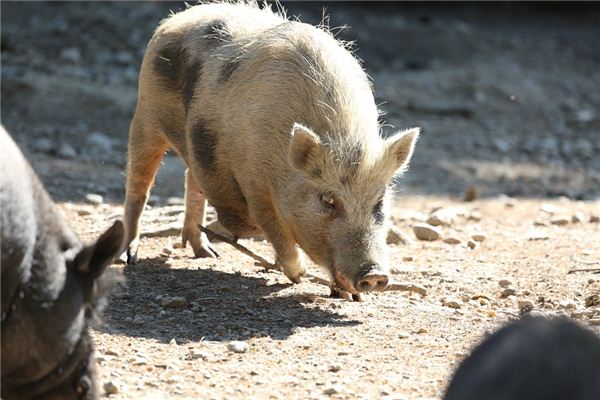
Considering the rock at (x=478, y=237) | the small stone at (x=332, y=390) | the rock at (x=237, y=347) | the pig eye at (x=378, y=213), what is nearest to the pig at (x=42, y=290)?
the small stone at (x=332, y=390)

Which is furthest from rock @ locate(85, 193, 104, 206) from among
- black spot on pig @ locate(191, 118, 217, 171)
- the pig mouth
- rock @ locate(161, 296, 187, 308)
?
the pig mouth

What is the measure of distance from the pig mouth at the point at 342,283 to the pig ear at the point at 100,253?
83.1 inches

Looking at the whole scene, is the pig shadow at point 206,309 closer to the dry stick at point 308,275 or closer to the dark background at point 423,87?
the dry stick at point 308,275

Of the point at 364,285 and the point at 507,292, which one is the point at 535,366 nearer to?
the point at 364,285

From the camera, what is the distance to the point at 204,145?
Answer: 6523 millimetres

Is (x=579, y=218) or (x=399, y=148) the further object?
(x=579, y=218)

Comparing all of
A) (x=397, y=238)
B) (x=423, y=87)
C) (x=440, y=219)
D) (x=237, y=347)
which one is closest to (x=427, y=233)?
(x=397, y=238)

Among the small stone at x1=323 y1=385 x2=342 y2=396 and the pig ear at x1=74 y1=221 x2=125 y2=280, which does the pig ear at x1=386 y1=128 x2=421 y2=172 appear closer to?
the small stone at x1=323 y1=385 x2=342 y2=396

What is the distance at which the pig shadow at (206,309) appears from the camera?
545 cm

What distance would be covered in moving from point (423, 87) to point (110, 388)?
9.36 meters

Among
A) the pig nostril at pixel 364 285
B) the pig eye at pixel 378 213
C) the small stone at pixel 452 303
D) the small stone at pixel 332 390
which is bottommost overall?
the small stone at pixel 452 303

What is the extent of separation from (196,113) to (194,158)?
0.26 m

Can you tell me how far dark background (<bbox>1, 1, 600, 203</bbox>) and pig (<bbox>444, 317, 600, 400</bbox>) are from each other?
18.8 feet

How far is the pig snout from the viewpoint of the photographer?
567cm
